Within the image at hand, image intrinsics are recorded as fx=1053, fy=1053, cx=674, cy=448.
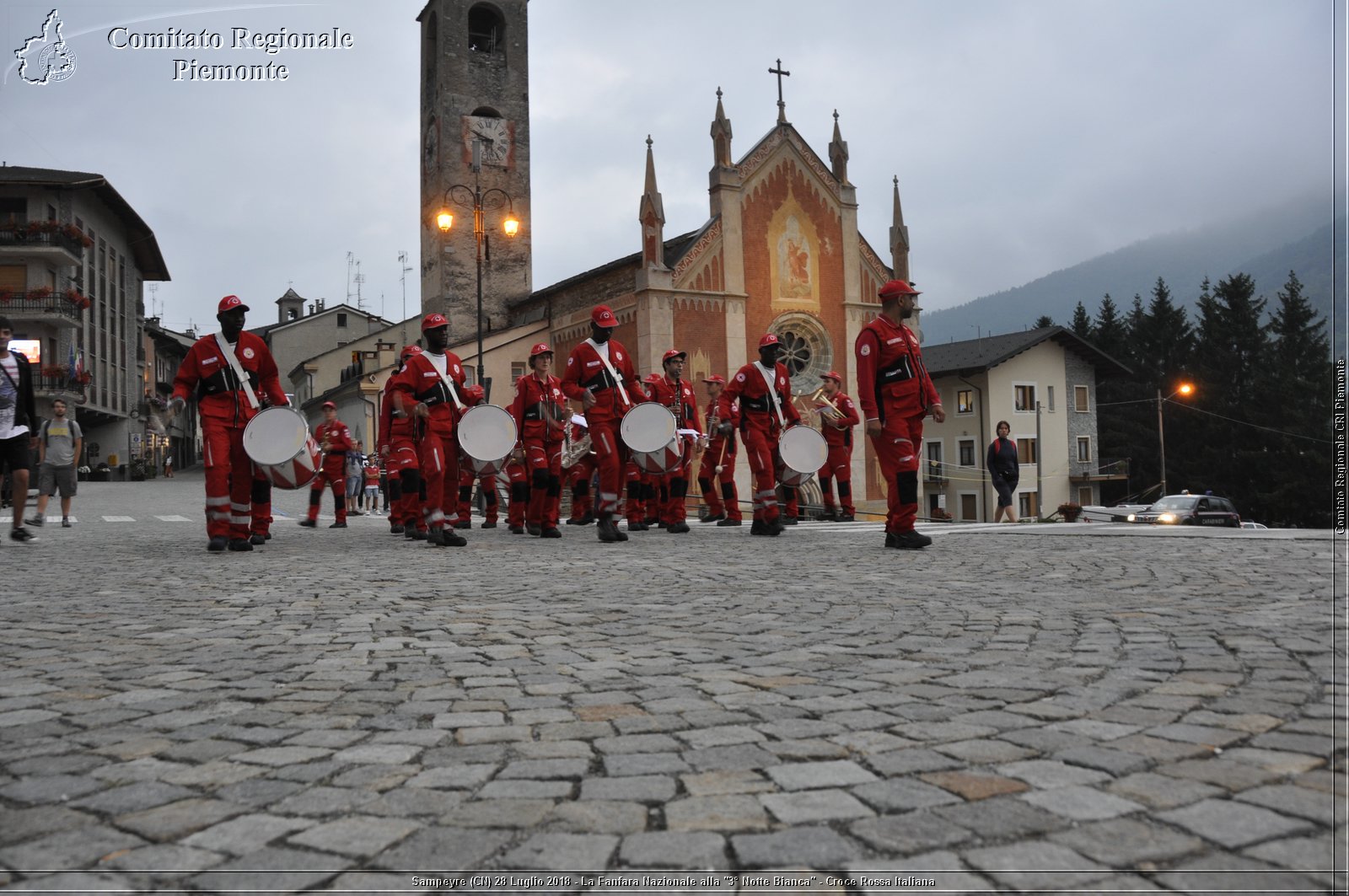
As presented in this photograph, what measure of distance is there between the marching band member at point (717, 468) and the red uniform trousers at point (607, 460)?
201 centimetres

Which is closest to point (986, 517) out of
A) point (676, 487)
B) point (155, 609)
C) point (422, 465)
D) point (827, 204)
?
point (827, 204)

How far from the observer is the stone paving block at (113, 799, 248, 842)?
2.34m

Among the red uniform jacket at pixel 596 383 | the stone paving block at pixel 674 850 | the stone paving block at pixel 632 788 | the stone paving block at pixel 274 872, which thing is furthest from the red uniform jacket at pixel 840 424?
the stone paving block at pixel 274 872

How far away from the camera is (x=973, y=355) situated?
56219 millimetres

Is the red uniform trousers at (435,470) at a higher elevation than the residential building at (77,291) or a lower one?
lower

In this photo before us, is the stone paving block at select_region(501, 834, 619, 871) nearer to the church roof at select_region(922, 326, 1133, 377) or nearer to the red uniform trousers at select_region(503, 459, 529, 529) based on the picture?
the red uniform trousers at select_region(503, 459, 529, 529)

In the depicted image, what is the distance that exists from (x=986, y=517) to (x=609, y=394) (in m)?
45.6

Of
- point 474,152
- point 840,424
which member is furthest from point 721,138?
point 840,424

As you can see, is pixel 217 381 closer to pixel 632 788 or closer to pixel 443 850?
pixel 632 788

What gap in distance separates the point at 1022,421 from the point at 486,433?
159ft

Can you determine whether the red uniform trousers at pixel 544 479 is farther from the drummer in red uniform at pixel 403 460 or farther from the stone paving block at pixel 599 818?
the stone paving block at pixel 599 818

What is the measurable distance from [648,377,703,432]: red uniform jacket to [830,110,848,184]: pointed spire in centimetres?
3124

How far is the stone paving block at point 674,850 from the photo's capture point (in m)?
2.15

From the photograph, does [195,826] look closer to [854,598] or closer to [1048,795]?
[1048,795]
